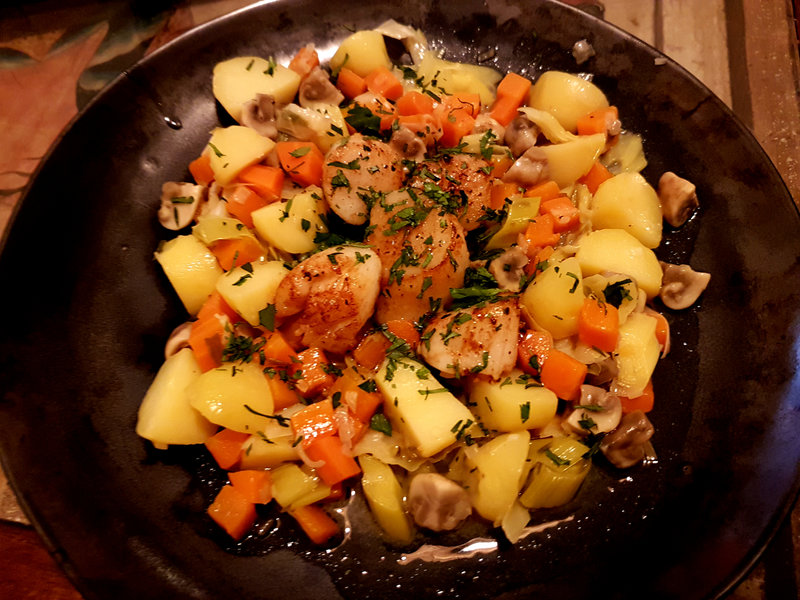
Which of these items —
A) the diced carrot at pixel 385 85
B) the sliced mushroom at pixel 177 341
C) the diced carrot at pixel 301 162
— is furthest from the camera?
the diced carrot at pixel 385 85

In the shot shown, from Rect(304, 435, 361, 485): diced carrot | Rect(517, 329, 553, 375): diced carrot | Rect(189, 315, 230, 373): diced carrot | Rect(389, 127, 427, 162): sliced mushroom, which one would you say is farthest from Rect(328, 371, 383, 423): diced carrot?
Rect(389, 127, 427, 162): sliced mushroom

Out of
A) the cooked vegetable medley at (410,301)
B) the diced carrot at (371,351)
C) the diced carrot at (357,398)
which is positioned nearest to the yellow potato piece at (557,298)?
the cooked vegetable medley at (410,301)

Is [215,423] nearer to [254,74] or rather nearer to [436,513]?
[436,513]

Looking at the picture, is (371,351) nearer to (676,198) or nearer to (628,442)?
(628,442)

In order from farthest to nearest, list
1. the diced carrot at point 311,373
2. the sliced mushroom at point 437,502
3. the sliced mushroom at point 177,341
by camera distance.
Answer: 1. the sliced mushroom at point 177,341
2. the diced carrot at point 311,373
3. the sliced mushroom at point 437,502

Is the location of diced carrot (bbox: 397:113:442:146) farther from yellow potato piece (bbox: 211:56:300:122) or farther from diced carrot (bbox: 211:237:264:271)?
diced carrot (bbox: 211:237:264:271)

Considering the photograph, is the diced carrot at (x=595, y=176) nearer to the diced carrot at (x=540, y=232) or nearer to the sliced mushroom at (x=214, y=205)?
the diced carrot at (x=540, y=232)

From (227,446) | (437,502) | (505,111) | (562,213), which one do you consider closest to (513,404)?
(437,502)
